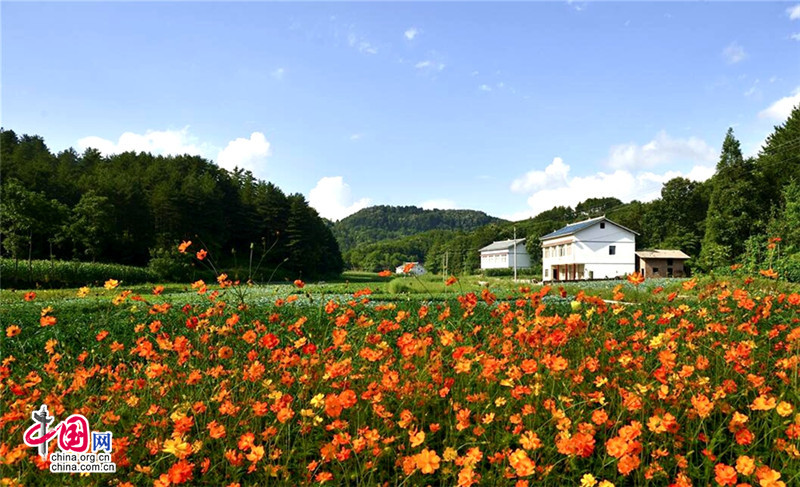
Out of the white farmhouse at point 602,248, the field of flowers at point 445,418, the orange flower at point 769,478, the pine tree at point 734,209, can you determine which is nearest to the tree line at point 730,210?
the pine tree at point 734,209

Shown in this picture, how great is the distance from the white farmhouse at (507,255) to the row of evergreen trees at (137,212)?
20879mm

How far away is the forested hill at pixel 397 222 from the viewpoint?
146 m

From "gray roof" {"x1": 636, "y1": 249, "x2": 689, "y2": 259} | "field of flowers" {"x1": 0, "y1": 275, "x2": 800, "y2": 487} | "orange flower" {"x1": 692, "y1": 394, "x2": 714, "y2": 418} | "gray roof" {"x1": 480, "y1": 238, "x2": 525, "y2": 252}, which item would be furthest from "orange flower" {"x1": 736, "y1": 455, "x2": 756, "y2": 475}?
"gray roof" {"x1": 480, "y1": 238, "x2": 525, "y2": 252}

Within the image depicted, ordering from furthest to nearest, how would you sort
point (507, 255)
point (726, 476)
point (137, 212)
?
point (507, 255) → point (137, 212) → point (726, 476)

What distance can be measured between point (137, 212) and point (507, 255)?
4181 centimetres

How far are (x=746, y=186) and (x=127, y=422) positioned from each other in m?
44.1

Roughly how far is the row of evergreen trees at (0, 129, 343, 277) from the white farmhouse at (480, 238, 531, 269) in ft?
68.5

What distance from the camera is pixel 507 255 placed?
191ft

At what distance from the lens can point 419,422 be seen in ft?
8.45

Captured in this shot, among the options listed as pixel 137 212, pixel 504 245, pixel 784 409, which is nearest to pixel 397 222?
pixel 504 245

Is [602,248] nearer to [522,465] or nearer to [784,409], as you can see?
[784,409]

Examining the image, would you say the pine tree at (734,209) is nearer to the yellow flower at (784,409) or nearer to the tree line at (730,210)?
the tree line at (730,210)

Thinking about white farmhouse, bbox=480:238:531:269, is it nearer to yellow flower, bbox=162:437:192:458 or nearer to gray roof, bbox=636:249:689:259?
gray roof, bbox=636:249:689:259

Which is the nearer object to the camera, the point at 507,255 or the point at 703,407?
the point at 703,407
